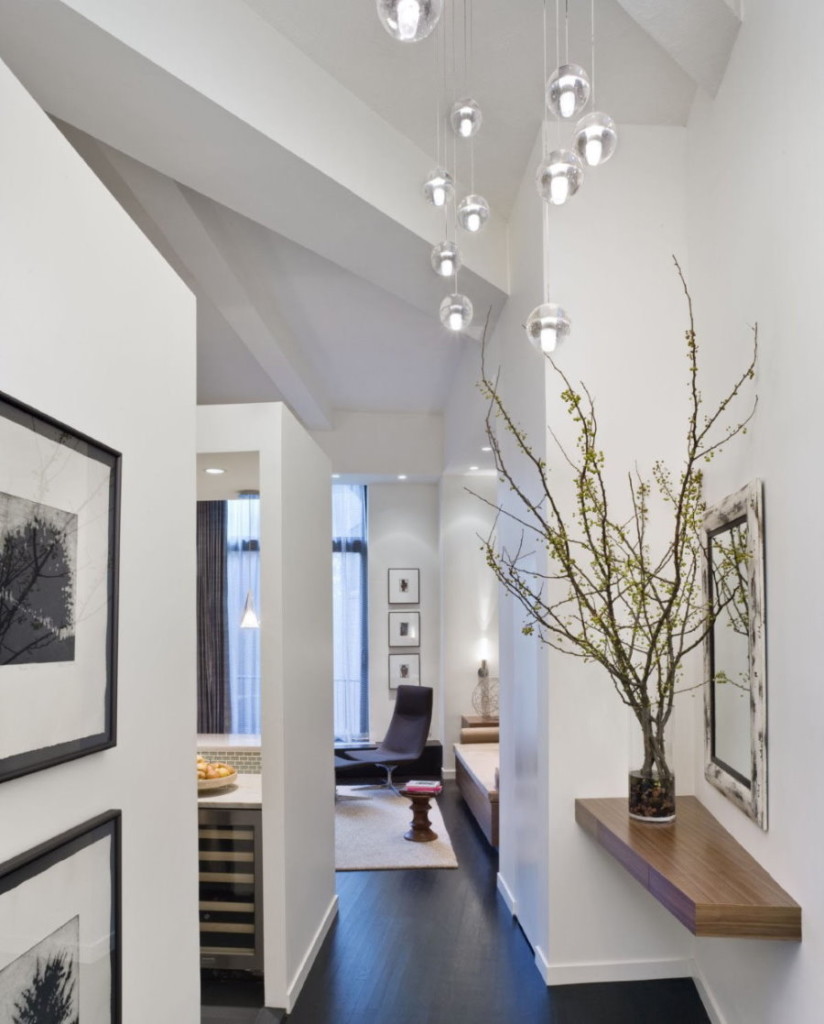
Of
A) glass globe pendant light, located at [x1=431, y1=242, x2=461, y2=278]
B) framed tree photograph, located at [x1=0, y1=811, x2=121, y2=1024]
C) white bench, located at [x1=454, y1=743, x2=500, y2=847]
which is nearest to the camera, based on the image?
framed tree photograph, located at [x1=0, y1=811, x2=121, y2=1024]

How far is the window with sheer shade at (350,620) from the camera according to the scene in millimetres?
9297

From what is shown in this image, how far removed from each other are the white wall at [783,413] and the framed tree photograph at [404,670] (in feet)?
19.5

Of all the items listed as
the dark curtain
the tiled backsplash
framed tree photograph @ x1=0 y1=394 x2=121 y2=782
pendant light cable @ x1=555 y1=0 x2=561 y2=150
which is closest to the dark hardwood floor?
the tiled backsplash

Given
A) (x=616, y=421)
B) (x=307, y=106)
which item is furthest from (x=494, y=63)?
(x=616, y=421)

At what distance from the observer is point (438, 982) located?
149 inches

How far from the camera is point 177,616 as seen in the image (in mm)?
2012

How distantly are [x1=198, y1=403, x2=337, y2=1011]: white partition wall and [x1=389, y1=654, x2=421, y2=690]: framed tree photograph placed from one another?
4853mm

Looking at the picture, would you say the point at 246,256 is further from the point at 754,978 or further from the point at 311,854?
the point at 754,978

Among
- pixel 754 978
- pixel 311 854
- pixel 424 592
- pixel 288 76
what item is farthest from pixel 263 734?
pixel 424 592

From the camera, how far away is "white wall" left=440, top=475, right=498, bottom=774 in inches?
331

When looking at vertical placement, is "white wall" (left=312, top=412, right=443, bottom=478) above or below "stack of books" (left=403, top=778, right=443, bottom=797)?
above

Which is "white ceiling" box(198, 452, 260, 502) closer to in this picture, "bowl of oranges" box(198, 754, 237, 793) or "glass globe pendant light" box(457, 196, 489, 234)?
"bowl of oranges" box(198, 754, 237, 793)

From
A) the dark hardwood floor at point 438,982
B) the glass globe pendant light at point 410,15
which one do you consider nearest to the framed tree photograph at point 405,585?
the dark hardwood floor at point 438,982

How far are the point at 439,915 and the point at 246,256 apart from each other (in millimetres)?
3704
